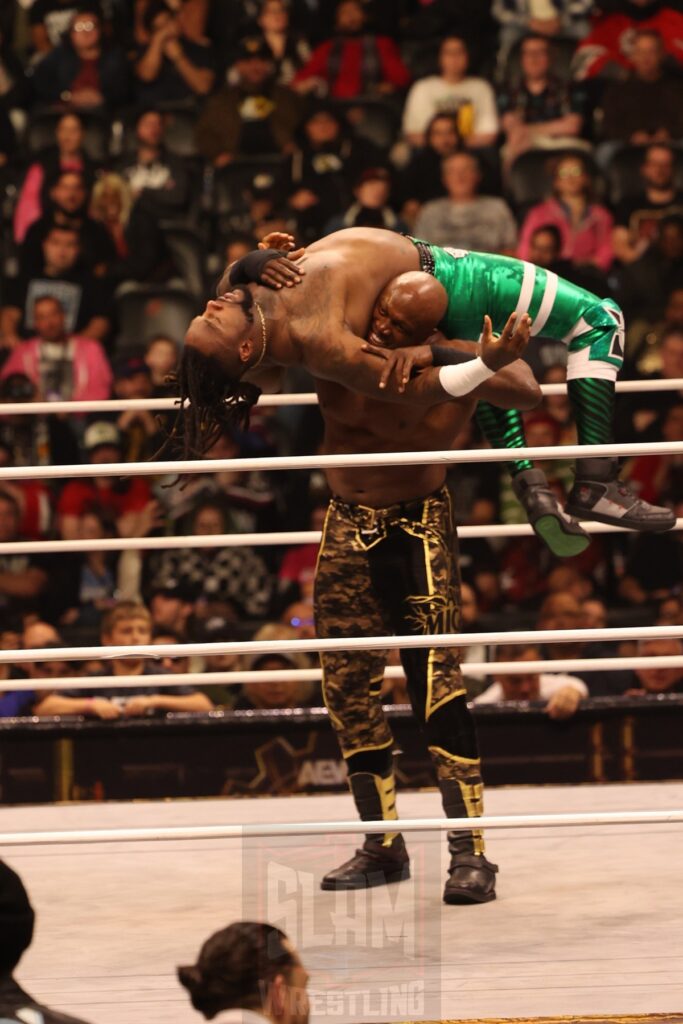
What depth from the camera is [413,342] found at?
10.4 ft

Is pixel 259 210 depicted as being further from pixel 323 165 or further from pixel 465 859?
pixel 465 859

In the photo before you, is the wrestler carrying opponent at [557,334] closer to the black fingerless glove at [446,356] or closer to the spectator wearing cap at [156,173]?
the black fingerless glove at [446,356]

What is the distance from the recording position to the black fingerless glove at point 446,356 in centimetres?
305

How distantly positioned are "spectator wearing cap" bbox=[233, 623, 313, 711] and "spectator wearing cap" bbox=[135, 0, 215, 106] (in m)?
3.07

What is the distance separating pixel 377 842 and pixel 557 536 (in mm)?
754

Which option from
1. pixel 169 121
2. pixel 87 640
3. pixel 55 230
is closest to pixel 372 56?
pixel 169 121

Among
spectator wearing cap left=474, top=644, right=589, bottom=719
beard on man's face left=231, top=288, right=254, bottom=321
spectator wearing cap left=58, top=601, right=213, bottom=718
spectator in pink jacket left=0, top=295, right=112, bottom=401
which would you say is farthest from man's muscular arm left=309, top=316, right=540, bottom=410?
spectator in pink jacket left=0, top=295, right=112, bottom=401

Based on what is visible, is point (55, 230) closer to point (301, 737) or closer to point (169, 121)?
point (169, 121)

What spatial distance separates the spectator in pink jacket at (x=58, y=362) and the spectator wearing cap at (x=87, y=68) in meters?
1.38

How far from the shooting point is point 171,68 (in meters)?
7.40

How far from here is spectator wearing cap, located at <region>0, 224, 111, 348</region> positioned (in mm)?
6562

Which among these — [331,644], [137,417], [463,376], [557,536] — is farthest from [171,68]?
[331,644]

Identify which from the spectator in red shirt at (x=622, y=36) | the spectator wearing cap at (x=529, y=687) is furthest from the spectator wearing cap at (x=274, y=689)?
the spectator in red shirt at (x=622, y=36)

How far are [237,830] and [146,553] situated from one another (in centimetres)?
332
